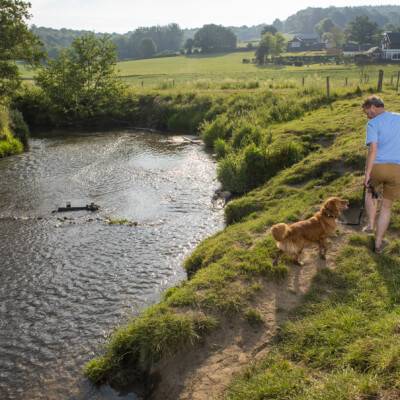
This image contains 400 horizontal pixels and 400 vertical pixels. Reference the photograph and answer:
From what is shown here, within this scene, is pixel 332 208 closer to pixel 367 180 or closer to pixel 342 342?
pixel 367 180

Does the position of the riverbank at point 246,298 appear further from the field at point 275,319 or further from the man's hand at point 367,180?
the man's hand at point 367,180

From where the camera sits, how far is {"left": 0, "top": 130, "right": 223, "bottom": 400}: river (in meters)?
9.48

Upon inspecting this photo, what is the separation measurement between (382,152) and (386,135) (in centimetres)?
40

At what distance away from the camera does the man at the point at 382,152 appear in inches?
379

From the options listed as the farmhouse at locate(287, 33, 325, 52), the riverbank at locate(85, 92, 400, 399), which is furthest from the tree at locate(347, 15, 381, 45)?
the riverbank at locate(85, 92, 400, 399)

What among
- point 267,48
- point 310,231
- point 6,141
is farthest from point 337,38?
point 310,231

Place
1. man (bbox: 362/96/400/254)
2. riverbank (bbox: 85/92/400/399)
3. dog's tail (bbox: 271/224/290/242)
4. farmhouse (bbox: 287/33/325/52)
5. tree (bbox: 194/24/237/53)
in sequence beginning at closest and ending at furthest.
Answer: riverbank (bbox: 85/92/400/399) < man (bbox: 362/96/400/254) < dog's tail (bbox: 271/224/290/242) < tree (bbox: 194/24/237/53) < farmhouse (bbox: 287/33/325/52)

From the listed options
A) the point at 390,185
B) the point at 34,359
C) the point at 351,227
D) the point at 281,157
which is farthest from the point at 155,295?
the point at 281,157

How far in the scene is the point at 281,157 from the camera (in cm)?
1919

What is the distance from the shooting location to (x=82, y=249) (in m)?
15.1

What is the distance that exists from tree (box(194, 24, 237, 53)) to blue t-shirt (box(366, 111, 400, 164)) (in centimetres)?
15630

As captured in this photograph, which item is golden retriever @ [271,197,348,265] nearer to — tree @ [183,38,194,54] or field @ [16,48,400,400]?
field @ [16,48,400,400]

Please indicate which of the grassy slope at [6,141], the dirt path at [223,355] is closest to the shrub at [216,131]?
the grassy slope at [6,141]

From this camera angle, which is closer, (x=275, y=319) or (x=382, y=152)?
(x=275, y=319)
